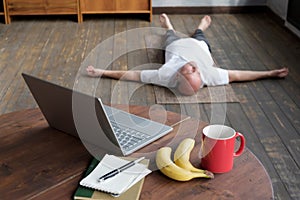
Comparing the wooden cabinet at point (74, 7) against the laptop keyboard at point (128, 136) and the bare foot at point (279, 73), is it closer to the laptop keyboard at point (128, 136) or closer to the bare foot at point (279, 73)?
the bare foot at point (279, 73)

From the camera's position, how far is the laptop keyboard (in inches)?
52.8

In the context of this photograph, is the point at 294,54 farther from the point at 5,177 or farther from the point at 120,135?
the point at 5,177

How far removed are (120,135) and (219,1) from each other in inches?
152

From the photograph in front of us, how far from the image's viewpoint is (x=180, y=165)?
1225mm

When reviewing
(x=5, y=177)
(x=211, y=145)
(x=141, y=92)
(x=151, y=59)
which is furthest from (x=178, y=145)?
(x=151, y=59)

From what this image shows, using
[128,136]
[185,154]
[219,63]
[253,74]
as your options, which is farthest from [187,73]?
[185,154]

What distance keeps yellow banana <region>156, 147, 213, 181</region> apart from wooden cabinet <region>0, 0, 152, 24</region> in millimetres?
3566

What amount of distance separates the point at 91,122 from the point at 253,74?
226 centimetres

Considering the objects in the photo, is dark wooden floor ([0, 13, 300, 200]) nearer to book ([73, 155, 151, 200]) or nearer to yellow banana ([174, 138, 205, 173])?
yellow banana ([174, 138, 205, 173])

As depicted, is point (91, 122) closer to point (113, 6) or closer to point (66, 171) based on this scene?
point (66, 171)

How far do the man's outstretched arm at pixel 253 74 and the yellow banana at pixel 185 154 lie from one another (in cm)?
202

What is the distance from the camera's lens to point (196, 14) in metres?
4.96

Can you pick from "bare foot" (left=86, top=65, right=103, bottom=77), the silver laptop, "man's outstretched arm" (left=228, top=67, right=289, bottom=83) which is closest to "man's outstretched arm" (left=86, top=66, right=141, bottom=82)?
"bare foot" (left=86, top=65, right=103, bottom=77)

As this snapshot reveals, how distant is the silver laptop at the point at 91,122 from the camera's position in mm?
1202
